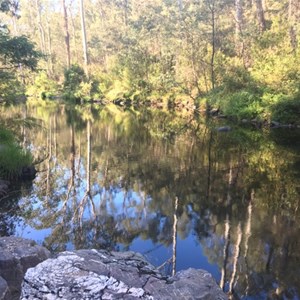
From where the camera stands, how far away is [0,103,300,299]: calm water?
194 inches

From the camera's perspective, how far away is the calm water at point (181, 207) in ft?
16.2

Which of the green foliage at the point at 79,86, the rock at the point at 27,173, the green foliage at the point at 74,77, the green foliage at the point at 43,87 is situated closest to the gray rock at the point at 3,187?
the rock at the point at 27,173

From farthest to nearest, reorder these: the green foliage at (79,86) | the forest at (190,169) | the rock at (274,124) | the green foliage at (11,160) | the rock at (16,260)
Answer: the green foliage at (79,86) < the rock at (274,124) < the green foliage at (11,160) < the forest at (190,169) < the rock at (16,260)

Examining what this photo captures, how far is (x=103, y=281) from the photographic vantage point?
7.53 feet

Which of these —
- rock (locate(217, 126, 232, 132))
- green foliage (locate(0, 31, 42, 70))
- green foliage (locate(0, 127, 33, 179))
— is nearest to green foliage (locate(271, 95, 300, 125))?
rock (locate(217, 126, 232, 132))

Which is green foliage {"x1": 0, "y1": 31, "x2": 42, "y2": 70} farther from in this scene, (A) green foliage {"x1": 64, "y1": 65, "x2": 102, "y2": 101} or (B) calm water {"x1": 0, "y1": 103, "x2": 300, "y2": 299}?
(A) green foliage {"x1": 64, "y1": 65, "x2": 102, "y2": 101}

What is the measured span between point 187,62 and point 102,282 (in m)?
25.1

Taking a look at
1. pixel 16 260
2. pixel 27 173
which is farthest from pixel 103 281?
pixel 27 173

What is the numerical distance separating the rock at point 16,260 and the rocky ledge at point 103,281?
0.47 metres

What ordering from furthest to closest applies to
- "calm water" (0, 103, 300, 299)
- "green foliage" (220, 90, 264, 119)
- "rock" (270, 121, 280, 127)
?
"green foliage" (220, 90, 264, 119), "rock" (270, 121, 280, 127), "calm water" (0, 103, 300, 299)

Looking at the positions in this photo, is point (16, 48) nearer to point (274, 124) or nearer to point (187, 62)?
point (274, 124)

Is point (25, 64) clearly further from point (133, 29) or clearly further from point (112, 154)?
point (133, 29)

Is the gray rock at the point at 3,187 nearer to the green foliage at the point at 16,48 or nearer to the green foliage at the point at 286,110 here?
the green foliage at the point at 16,48

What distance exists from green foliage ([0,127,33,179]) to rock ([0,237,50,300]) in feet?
16.7
